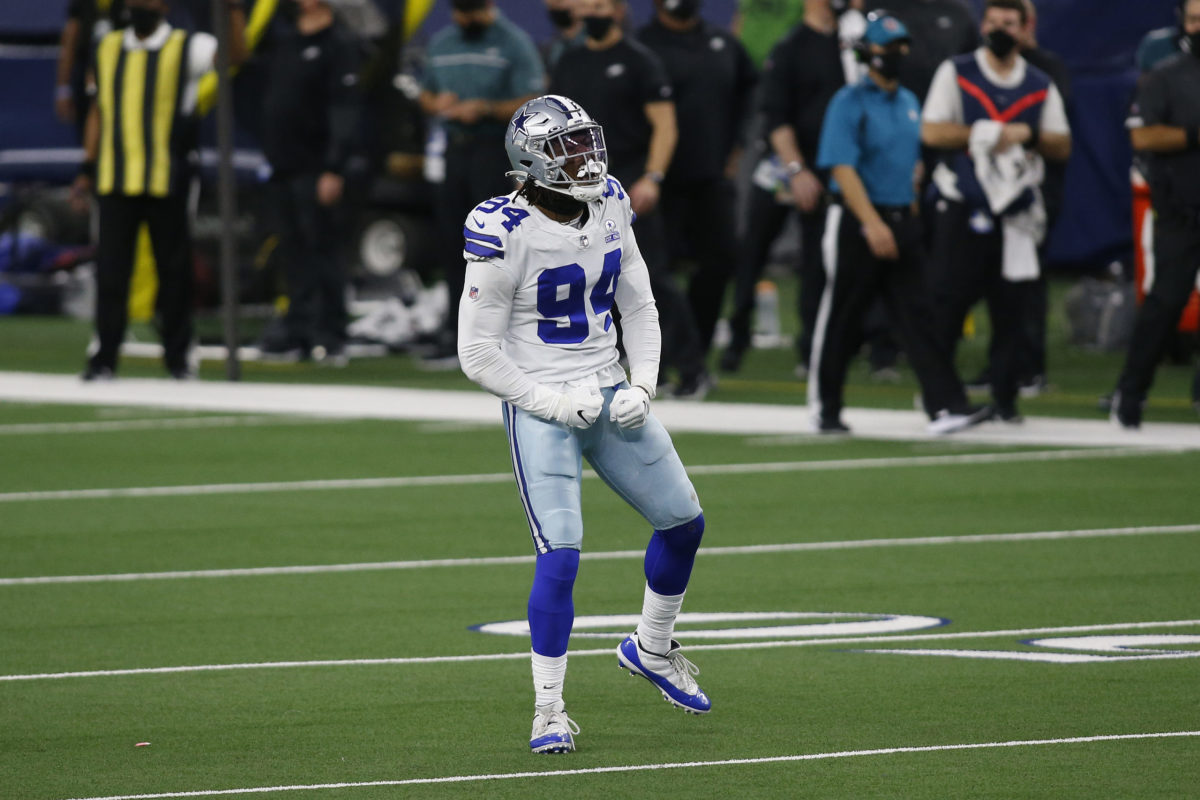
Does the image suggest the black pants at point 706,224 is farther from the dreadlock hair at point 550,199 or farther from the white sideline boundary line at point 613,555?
the dreadlock hair at point 550,199

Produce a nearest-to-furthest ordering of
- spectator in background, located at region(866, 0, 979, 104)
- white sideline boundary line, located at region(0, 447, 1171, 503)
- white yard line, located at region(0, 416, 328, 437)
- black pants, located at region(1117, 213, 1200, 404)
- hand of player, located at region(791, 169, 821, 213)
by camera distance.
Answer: white sideline boundary line, located at region(0, 447, 1171, 503) < black pants, located at region(1117, 213, 1200, 404) < white yard line, located at region(0, 416, 328, 437) < hand of player, located at region(791, 169, 821, 213) < spectator in background, located at region(866, 0, 979, 104)

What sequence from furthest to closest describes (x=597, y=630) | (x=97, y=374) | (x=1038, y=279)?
1. (x=97, y=374)
2. (x=1038, y=279)
3. (x=597, y=630)

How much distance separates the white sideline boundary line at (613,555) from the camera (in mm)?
8727

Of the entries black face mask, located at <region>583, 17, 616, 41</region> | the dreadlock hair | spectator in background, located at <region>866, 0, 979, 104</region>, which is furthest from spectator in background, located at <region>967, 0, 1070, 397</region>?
the dreadlock hair

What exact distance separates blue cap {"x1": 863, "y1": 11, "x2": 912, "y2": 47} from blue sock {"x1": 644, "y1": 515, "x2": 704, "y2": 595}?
609cm

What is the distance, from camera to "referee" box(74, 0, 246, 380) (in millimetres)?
15445

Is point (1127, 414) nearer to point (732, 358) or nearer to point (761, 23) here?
point (732, 358)

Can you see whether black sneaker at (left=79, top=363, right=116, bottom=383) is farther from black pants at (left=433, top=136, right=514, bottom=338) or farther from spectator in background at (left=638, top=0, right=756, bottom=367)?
spectator in background at (left=638, top=0, right=756, bottom=367)

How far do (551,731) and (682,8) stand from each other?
1023 cm

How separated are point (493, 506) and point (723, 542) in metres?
1.45

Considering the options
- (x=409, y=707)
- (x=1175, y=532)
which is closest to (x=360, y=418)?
(x=1175, y=532)

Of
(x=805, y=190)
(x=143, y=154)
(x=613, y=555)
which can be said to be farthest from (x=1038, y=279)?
(x=143, y=154)

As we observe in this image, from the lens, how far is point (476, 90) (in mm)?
15859

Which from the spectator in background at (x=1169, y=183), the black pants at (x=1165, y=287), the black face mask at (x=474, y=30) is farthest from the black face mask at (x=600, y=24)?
the black pants at (x=1165, y=287)
